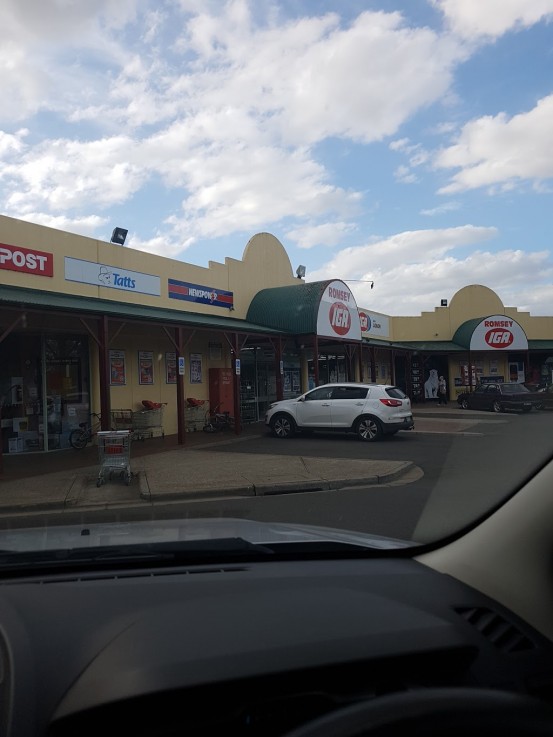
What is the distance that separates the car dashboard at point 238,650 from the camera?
1750 mm

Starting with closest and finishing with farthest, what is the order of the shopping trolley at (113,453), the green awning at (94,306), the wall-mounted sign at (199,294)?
the shopping trolley at (113,453), the green awning at (94,306), the wall-mounted sign at (199,294)

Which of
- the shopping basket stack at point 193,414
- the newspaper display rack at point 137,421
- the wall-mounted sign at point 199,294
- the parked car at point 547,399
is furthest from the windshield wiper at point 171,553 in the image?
the shopping basket stack at point 193,414

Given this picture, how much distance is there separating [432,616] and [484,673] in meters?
0.27

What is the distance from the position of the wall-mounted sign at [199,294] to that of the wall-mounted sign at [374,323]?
11.2 m

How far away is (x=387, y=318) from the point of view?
121 ft

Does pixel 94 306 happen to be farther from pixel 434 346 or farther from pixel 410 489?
pixel 434 346

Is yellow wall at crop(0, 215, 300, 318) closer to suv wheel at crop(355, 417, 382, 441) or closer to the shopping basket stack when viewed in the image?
the shopping basket stack

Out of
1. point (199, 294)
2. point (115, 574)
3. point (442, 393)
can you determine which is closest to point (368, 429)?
point (199, 294)

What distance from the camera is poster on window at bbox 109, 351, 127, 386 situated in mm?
17145

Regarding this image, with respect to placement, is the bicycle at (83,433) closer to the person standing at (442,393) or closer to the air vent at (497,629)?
the air vent at (497,629)

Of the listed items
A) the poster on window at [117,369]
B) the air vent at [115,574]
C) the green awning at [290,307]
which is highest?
the green awning at [290,307]

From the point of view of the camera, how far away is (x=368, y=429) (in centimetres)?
1672

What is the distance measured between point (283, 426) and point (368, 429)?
110 inches

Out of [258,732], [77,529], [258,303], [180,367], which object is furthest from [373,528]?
[258,303]
